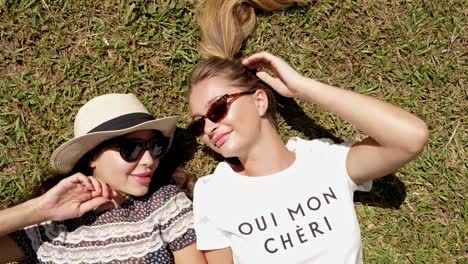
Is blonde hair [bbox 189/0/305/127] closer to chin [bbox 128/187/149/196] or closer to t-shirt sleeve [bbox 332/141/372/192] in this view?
t-shirt sleeve [bbox 332/141/372/192]

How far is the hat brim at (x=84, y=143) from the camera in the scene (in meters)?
3.70

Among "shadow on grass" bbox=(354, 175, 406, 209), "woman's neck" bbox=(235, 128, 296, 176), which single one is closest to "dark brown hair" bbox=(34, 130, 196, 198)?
"woman's neck" bbox=(235, 128, 296, 176)

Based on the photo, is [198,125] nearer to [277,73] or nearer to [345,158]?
[277,73]

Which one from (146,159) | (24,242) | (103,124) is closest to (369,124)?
(146,159)

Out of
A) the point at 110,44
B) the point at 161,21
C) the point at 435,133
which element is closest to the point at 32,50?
the point at 110,44

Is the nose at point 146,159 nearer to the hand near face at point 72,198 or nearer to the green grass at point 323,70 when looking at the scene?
the hand near face at point 72,198

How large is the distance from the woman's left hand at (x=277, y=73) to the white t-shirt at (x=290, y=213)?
0.45m

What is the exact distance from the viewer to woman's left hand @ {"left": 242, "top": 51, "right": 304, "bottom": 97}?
3.90 metres

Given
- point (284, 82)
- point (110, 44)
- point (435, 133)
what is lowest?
point (435, 133)

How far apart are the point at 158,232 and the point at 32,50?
1.82 m

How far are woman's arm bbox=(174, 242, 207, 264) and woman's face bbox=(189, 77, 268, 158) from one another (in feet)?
2.47

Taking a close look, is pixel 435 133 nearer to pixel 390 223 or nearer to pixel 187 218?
pixel 390 223

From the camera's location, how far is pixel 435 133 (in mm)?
4547

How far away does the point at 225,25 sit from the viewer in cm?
429
